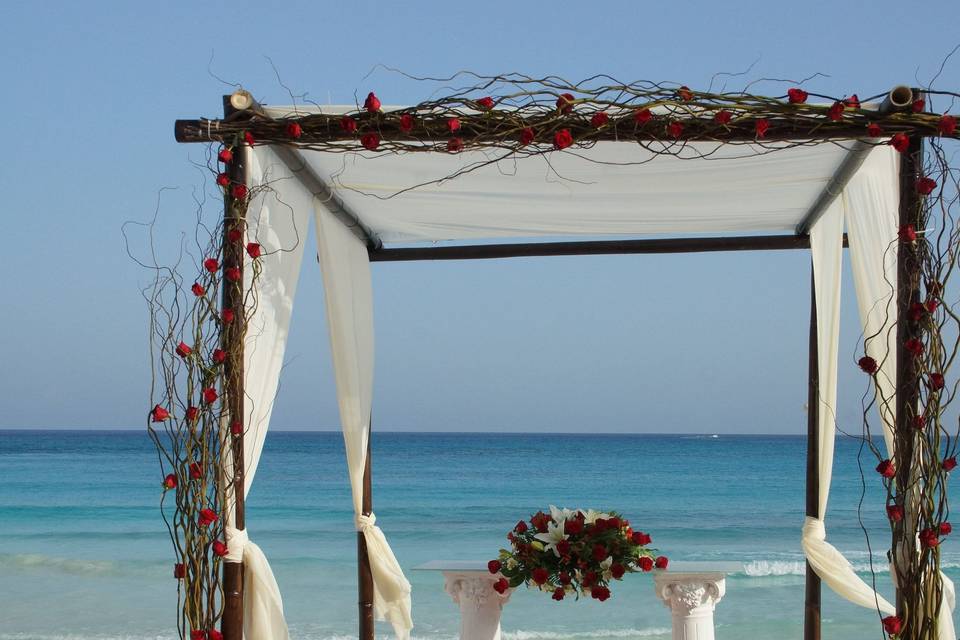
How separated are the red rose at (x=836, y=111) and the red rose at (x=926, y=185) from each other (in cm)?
31

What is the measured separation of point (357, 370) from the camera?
4887 mm

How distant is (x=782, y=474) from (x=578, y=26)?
10905mm

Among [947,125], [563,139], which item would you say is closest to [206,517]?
[563,139]

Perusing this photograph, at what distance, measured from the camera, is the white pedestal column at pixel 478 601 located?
4504 mm

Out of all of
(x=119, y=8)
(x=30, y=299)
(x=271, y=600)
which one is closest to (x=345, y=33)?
(x=119, y=8)

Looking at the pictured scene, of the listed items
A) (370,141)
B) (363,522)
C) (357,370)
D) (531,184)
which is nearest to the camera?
(370,141)

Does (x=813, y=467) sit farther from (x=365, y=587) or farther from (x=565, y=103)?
(x=565, y=103)

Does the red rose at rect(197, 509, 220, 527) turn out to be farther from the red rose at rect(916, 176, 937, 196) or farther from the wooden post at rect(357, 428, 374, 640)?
the red rose at rect(916, 176, 937, 196)

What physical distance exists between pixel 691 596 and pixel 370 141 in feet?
7.83

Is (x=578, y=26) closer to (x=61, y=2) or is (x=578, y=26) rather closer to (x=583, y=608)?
(x=61, y=2)

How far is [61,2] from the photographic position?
516 inches

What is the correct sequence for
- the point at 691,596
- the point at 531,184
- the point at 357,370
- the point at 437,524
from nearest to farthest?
the point at 531,184, the point at 691,596, the point at 357,370, the point at 437,524

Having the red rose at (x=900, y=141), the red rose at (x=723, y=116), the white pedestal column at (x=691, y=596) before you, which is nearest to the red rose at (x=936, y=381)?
the red rose at (x=900, y=141)

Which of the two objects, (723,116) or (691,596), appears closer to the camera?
(723,116)
